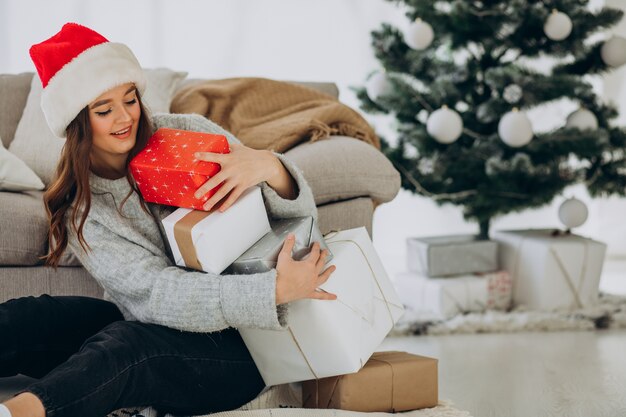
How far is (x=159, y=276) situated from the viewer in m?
1.50

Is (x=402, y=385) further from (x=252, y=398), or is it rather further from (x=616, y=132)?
(x=616, y=132)

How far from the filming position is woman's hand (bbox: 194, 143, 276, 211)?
4.88 ft

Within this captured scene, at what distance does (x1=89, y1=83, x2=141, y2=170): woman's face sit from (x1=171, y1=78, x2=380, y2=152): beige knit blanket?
0.62 meters

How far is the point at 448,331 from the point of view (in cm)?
249

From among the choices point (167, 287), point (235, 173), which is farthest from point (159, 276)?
point (235, 173)

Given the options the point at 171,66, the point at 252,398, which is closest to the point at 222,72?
the point at 171,66

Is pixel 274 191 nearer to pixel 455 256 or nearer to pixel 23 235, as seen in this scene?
pixel 23 235

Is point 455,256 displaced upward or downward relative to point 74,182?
downward

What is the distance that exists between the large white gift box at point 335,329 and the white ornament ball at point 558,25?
133 cm

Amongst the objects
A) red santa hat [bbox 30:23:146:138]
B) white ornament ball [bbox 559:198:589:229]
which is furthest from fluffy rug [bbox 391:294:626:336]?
red santa hat [bbox 30:23:146:138]

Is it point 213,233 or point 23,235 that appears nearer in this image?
point 213,233

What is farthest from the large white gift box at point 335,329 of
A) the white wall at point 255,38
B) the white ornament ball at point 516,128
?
the white wall at point 255,38

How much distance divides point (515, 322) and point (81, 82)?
1.63m

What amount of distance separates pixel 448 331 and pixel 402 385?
87 cm
